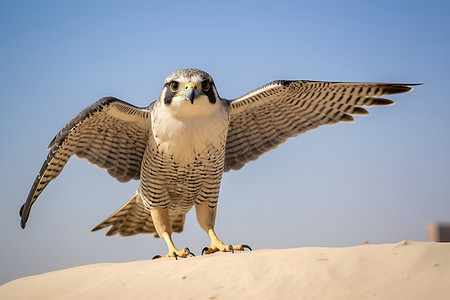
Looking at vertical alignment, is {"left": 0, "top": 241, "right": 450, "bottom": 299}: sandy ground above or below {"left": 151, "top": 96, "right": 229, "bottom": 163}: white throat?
below

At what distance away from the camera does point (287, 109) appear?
636 centimetres

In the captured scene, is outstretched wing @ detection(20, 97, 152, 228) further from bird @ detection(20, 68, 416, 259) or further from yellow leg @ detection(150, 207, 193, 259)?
yellow leg @ detection(150, 207, 193, 259)

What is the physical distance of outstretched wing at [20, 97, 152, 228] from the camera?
5461 millimetres

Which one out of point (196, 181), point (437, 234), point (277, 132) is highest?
point (277, 132)

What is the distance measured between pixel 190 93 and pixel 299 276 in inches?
93.1

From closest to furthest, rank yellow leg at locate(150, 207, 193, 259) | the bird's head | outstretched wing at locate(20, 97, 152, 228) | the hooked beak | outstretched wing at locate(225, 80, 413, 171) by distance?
the hooked beak < the bird's head < outstretched wing at locate(20, 97, 152, 228) < yellow leg at locate(150, 207, 193, 259) < outstretched wing at locate(225, 80, 413, 171)

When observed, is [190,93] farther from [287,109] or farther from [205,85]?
[287,109]

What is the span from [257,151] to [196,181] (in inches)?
50.3

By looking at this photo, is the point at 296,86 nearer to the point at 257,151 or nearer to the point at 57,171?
the point at 257,151

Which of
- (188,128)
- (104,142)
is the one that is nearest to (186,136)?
(188,128)

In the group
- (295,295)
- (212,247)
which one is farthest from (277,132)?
(295,295)

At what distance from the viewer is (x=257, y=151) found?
663 cm

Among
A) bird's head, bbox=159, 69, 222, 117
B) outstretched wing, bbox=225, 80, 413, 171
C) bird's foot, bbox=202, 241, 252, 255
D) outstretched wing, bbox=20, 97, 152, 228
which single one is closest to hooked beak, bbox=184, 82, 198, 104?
bird's head, bbox=159, 69, 222, 117

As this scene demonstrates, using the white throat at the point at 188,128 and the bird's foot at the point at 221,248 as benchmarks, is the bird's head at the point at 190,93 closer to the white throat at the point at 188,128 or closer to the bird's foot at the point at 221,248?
the white throat at the point at 188,128
